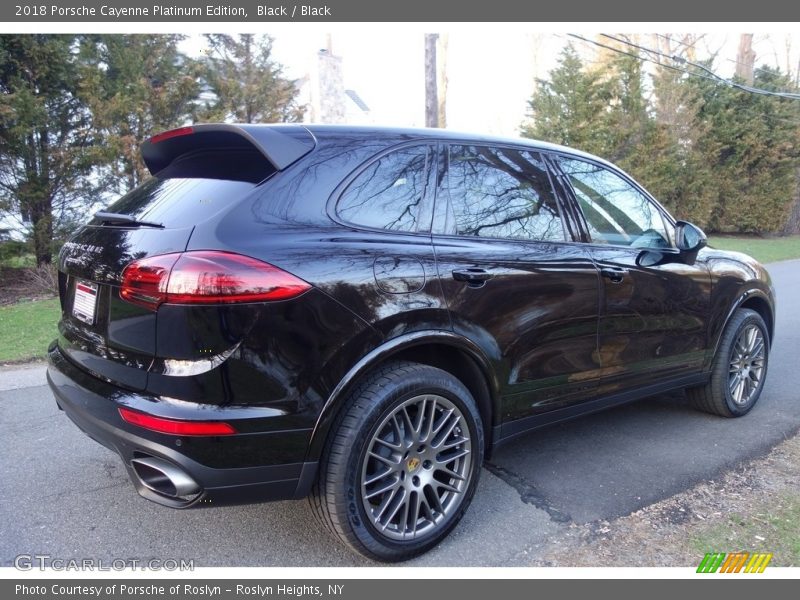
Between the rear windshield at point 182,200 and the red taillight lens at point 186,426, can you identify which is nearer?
the red taillight lens at point 186,426

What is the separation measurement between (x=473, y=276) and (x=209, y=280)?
121 centimetres

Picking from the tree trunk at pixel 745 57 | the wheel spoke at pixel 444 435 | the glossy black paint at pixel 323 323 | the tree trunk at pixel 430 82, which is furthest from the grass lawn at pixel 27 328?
the tree trunk at pixel 745 57

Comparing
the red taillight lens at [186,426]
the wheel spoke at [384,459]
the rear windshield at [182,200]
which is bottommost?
the wheel spoke at [384,459]

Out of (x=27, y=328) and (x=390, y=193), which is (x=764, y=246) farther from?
(x=390, y=193)

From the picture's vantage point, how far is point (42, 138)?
9875mm

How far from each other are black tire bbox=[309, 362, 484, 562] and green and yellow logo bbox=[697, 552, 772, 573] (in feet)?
3.51

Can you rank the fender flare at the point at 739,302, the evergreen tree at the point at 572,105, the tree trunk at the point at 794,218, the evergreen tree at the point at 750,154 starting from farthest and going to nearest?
the tree trunk at the point at 794,218 < the evergreen tree at the point at 750,154 < the evergreen tree at the point at 572,105 < the fender flare at the point at 739,302

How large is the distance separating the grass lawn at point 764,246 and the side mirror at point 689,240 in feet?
40.7

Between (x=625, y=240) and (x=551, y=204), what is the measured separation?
2.16 feet

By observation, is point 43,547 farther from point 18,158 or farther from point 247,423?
point 18,158

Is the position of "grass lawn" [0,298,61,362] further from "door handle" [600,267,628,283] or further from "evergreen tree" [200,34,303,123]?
"door handle" [600,267,628,283]

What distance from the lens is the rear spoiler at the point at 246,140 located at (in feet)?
8.30

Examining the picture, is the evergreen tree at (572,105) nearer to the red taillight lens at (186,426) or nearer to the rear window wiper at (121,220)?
the rear window wiper at (121,220)

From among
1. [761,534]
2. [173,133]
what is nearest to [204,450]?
[173,133]
